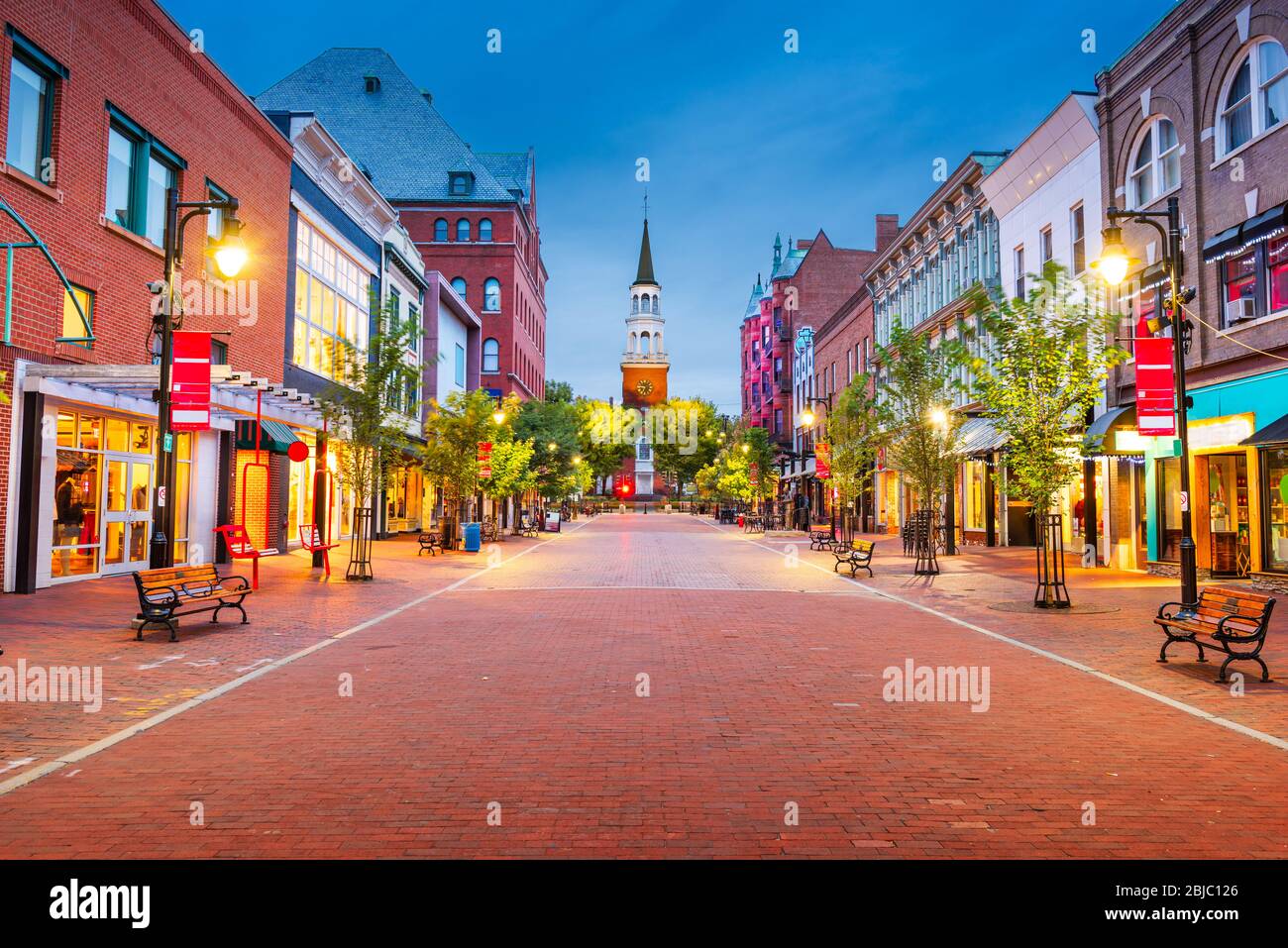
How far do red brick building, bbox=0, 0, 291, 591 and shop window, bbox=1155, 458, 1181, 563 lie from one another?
20757 millimetres

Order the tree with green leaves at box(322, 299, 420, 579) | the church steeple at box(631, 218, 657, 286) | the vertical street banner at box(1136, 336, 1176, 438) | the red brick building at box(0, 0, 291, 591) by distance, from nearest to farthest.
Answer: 1. the vertical street banner at box(1136, 336, 1176, 438)
2. the red brick building at box(0, 0, 291, 591)
3. the tree with green leaves at box(322, 299, 420, 579)
4. the church steeple at box(631, 218, 657, 286)

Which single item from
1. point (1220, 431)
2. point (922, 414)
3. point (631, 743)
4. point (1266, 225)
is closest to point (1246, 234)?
point (1266, 225)

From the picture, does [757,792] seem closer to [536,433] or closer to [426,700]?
[426,700]

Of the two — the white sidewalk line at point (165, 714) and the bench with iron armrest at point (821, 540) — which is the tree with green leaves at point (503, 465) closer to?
the bench with iron armrest at point (821, 540)

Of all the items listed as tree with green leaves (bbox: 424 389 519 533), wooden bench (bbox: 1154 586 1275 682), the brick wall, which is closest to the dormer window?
the brick wall

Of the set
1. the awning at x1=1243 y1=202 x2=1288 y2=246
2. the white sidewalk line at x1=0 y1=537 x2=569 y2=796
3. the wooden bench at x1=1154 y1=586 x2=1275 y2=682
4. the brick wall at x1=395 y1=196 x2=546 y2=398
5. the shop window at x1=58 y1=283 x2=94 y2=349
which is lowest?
the white sidewalk line at x1=0 y1=537 x2=569 y2=796

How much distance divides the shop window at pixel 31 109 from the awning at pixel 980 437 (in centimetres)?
2420

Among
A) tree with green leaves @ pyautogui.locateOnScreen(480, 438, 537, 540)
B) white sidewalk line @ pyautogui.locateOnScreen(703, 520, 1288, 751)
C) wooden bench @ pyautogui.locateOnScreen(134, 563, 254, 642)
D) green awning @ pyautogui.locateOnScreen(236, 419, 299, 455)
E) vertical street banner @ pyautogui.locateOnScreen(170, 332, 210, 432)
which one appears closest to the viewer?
white sidewalk line @ pyautogui.locateOnScreen(703, 520, 1288, 751)

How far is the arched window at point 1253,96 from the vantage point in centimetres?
1670

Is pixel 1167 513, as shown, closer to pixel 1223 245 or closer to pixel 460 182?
pixel 1223 245

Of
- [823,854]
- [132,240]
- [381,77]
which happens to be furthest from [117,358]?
[381,77]

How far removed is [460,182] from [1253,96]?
53302 mm

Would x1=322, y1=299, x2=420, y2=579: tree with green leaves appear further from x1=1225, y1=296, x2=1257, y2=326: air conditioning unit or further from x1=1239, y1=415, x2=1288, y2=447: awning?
x1=1225, y1=296, x2=1257, y2=326: air conditioning unit

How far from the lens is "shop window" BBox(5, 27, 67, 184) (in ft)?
47.1
